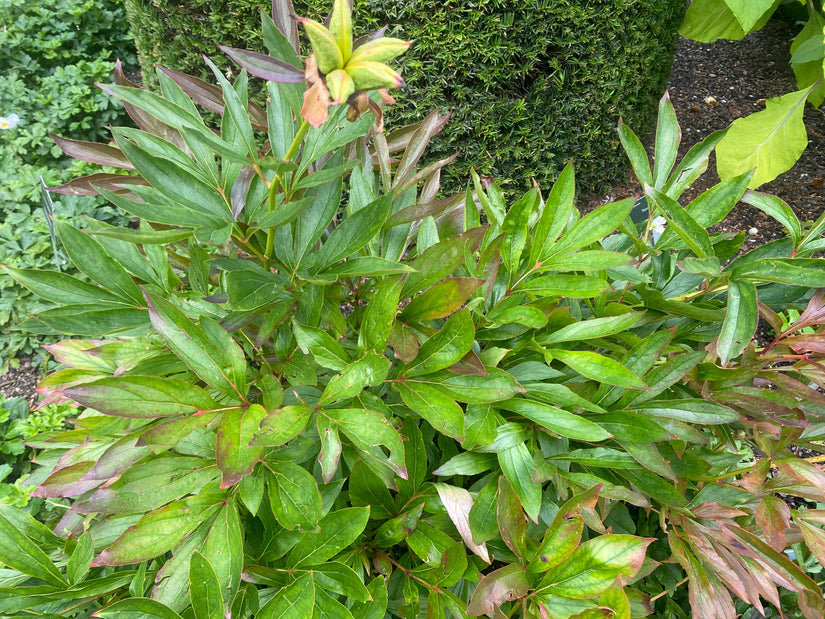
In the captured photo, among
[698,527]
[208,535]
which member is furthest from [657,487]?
[208,535]

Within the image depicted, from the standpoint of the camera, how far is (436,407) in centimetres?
67

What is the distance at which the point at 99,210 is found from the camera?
2479 millimetres

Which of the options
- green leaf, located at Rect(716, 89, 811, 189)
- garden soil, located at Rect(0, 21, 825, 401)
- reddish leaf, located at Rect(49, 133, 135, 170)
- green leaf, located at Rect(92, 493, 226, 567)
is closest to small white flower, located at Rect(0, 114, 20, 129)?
garden soil, located at Rect(0, 21, 825, 401)

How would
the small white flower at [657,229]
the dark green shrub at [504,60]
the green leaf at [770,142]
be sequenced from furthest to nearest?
the green leaf at [770,142], the dark green shrub at [504,60], the small white flower at [657,229]

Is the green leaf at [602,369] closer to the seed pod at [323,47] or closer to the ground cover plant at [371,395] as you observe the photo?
the ground cover plant at [371,395]

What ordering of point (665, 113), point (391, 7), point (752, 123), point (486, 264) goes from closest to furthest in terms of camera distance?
point (486, 264) → point (665, 113) → point (391, 7) → point (752, 123)

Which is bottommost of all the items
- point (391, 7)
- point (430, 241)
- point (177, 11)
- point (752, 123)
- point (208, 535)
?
point (752, 123)

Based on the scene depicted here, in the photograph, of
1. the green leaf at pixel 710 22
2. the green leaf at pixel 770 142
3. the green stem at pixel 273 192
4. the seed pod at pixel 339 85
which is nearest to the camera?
the seed pod at pixel 339 85

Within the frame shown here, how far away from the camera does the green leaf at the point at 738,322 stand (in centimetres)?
73

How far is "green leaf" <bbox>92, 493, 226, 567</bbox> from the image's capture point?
60 cm

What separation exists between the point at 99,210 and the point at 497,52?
1776mm

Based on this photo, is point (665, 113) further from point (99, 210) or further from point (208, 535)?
point (99, 210)

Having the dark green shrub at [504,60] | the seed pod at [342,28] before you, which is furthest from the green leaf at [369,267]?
the dark green shrub at [504,60]

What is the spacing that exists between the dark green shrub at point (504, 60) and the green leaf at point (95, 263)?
165cm
